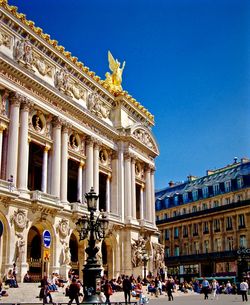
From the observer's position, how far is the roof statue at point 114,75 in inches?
1927

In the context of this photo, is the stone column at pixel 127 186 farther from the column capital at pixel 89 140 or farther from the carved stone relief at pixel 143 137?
the column capital at pixel 89 140

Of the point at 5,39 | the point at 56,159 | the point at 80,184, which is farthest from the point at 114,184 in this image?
the point at 5,39

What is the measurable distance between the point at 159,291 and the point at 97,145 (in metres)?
14.0

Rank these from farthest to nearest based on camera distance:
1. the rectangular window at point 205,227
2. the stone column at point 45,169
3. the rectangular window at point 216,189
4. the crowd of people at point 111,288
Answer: the rectangular window at point 216,189, the rectangular window at point 205,227, the stone column at point 45,169, the crowd of people at point 111,288

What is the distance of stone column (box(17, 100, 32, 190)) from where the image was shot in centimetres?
3272

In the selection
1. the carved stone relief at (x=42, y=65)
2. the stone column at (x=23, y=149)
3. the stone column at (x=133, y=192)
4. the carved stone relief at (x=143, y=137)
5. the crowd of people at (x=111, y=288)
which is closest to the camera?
the crowd of people at (x=111, y=288)

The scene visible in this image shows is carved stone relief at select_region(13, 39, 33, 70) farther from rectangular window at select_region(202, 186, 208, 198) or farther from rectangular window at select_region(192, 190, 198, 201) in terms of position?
rectangular window at select_region(192, 190, 198, 201)

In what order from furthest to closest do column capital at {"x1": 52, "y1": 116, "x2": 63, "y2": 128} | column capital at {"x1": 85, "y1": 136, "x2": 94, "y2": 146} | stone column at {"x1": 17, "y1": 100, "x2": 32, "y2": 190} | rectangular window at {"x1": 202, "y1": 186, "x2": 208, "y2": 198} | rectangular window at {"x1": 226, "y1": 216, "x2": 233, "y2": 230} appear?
rectangular window at {"x1": 202, "y1": 186, "x2": 208, "y2": 198}, rectangular window at {"x1": 226, "y1": 216, "x2": 233, "y2": 230}, column capital at {"x1": 85, "y1": 136, "x2": 94, "y2": 146}, column capital at {"x1": 52, "y1": 116, "x2": 63, "y2": 128}, stone column at {"x1": 17, "y1": 100, "x2": 32, "y2": 190}

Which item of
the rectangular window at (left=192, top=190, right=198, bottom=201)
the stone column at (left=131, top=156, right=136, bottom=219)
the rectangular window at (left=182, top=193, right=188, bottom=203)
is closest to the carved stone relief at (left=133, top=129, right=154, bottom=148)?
the stone column at (left=131, top=156, right=136, bottom=219)

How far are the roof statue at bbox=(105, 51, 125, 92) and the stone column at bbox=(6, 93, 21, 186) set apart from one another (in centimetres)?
1621

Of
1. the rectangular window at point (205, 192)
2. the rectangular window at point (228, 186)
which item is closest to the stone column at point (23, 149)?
the rectangular window at point (228, 186)

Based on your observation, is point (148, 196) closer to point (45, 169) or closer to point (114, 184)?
point (114, 184)

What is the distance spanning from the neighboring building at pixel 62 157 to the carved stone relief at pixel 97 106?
103 millimetres

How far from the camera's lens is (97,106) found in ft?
146
